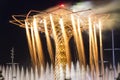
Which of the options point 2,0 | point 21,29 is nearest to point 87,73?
point 21,29

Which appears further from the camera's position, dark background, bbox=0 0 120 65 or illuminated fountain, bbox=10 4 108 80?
dark background, bbox=0 0 120 65

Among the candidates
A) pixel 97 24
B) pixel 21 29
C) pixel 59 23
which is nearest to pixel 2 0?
pixel 21 29

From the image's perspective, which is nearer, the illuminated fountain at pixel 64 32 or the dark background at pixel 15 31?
the illuminated fountain at pixel 64 32

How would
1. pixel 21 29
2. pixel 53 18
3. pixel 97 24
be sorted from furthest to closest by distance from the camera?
pixel 21 29 → pixel 97 24 → pixel 53 18

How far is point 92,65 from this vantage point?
13.3 m

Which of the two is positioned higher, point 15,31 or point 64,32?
point 15,31

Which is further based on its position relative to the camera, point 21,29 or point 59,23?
point 21,29

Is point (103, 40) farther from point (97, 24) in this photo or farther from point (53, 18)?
point (53, 18)

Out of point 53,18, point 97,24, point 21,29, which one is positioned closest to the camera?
point 53,18

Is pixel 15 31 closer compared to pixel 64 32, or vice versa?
pixel 64 32

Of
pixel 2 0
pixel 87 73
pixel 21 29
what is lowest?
pixel 87 73

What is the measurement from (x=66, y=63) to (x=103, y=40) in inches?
92.3

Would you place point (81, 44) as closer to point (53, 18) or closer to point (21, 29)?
point (53, 18)

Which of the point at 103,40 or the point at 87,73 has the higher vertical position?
the point at 103,40
